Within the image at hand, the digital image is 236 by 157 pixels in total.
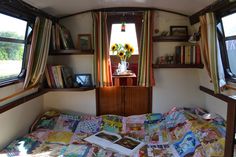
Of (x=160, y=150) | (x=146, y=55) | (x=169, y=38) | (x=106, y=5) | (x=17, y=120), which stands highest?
(x=106, y=5)

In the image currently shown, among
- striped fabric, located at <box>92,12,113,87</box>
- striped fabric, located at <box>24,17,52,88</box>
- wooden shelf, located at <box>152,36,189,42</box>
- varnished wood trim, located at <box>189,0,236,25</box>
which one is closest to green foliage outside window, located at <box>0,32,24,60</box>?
striped fabric, located at <box>24,17,52,88</box>

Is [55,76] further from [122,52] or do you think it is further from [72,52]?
[122,52]

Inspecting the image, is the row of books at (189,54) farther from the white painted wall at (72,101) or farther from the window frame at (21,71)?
the window frame at (21,71)

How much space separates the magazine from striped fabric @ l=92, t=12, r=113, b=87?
72 cm

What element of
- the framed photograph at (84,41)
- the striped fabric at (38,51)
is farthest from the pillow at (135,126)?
the striped fabric at (38,51)

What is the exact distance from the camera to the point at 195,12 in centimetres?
238

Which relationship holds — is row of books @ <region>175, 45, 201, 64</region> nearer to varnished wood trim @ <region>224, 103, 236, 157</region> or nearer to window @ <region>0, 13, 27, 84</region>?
varnished wood trim @ <region>224, 103, 236, 157</region>

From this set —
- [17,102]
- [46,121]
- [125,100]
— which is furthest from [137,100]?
[17,102]

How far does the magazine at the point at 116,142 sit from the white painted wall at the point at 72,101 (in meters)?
0.58

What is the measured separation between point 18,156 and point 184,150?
57.8 inches

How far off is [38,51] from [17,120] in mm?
761

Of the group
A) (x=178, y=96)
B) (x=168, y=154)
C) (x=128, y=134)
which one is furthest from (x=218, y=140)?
(x=178, y=96)

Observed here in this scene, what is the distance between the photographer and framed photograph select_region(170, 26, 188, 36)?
2648 millimetres

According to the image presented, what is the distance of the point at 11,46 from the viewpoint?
2023 millimetres
